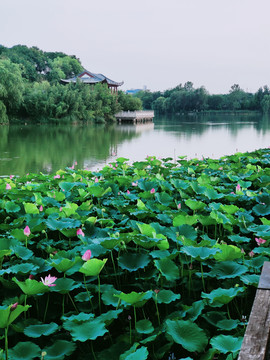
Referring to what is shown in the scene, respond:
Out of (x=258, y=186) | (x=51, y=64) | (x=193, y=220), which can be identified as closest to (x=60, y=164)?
(x=258, y=186)

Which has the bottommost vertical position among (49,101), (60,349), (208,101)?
(60,349)

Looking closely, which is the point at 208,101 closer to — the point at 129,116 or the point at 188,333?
the point at 129,116

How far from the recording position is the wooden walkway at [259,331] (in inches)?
29.5

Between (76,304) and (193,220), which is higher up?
(193,220)

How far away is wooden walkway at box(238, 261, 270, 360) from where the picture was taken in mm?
750

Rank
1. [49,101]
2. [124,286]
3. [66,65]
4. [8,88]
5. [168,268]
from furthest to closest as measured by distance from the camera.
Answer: [66,65] < [49,101] < [8,88] < [124,286] < [168,268]

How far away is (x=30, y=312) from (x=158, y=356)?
1.71ft

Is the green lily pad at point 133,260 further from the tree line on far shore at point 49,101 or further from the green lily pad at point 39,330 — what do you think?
the tree line on far shore at point 49,101

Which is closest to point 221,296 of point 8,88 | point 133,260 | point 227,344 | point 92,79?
point 227,344

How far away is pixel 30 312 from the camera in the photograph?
4.38ft

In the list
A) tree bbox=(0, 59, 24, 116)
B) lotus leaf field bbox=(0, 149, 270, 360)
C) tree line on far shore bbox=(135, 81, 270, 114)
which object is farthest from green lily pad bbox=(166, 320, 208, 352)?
Answer: tree line on far shore bbox=(135, 81, 270, 114)

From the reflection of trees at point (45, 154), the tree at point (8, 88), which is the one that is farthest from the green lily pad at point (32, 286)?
the tree at point (8, 88)

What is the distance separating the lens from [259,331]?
83cm

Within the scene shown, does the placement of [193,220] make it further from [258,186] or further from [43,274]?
[258,186]
